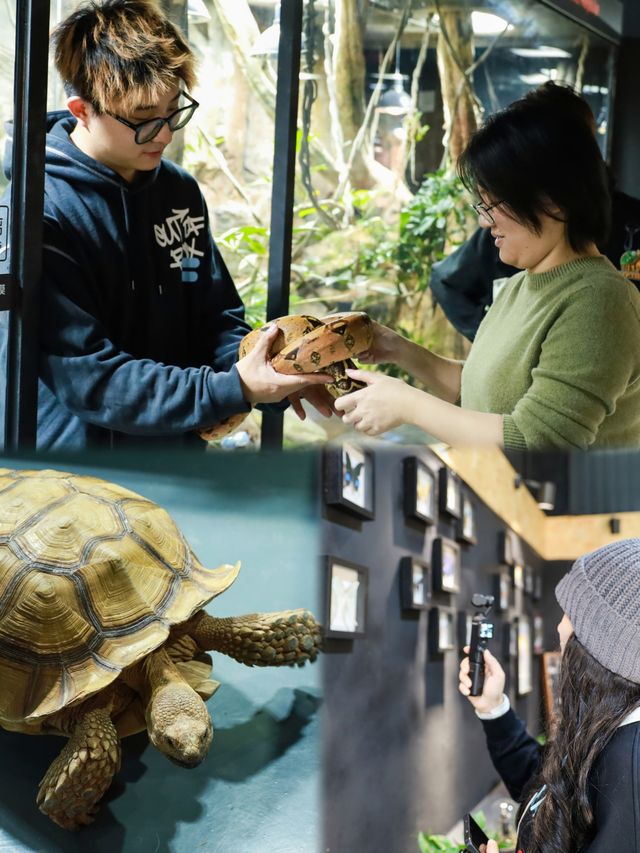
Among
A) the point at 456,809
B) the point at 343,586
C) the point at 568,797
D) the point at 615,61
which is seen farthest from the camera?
the point at 456,809

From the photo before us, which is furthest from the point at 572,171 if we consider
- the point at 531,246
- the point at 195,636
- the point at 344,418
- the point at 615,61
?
the point at 195,636

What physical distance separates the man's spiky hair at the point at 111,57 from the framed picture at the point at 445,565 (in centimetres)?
115

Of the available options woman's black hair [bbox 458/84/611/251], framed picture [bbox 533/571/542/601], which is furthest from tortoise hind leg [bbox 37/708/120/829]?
framed picture [bbox 533/571/542/601]

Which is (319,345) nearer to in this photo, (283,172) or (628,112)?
(283,172)

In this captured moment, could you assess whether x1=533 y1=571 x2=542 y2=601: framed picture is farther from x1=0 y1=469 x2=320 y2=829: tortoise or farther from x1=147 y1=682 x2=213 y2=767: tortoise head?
x1=147 y1=682 x2=213 y2=767: tortoise head

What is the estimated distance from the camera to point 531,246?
1.38 metres

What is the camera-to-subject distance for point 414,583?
1.91 metres

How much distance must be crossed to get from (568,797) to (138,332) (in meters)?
0.90

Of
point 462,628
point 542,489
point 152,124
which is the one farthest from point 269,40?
point 542,489

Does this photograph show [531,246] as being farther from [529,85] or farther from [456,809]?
[456,809]

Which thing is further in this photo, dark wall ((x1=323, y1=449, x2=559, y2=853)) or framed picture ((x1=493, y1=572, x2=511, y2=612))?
framed picture ((x1=493, y1=572, x2=511, y2=612))

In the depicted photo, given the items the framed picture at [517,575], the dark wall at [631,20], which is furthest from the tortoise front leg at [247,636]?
the framed picture at [517,575]

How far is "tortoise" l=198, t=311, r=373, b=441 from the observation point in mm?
1319

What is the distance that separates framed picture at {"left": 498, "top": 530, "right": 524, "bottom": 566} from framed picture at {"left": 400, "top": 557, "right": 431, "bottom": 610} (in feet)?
2.05
